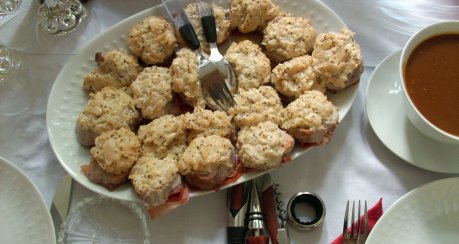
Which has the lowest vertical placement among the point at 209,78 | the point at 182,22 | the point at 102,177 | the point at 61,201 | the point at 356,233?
the point at 356,233

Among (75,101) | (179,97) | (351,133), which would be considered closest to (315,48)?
(351,133)

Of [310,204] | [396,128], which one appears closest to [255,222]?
[310,204]

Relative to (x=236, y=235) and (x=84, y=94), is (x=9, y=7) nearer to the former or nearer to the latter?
(x=84, y=94)

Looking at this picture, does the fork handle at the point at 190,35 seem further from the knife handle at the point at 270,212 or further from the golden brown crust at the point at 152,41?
the knife handle at the point at 270,212

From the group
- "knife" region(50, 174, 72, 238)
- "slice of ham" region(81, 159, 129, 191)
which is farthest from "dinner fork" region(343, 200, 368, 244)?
"knife" region(50, 174, 72, 238)

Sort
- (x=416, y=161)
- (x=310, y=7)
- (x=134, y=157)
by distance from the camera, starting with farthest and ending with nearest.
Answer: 1. (x=310, y=7)
2. (x=416, y=161)
3. (x=134, y=157)

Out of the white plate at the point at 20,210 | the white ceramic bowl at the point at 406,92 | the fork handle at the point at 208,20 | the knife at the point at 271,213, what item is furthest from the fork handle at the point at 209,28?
the white plate at the point at 20,210

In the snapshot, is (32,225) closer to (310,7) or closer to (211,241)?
(211,241)
